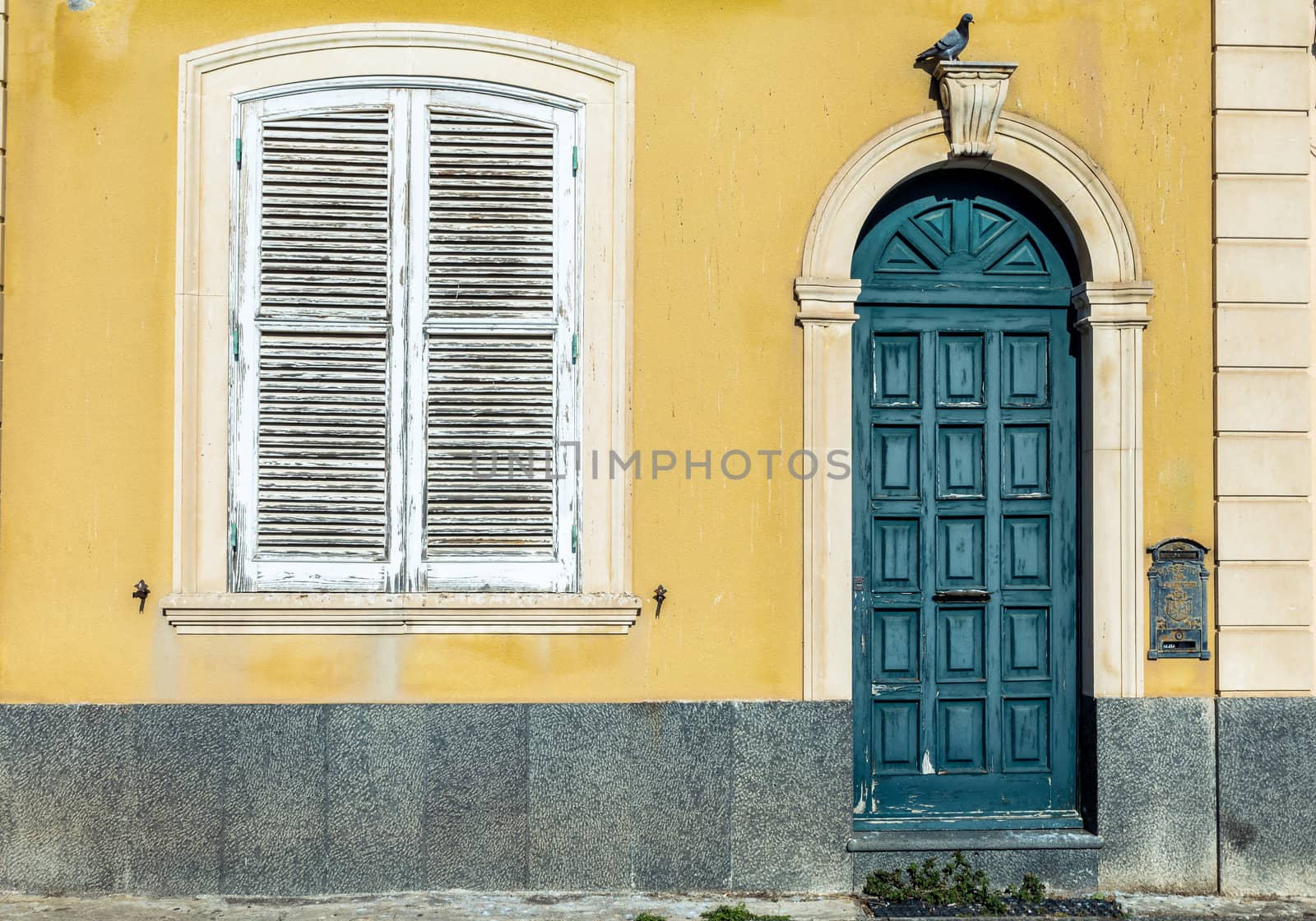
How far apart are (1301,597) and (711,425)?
293cm

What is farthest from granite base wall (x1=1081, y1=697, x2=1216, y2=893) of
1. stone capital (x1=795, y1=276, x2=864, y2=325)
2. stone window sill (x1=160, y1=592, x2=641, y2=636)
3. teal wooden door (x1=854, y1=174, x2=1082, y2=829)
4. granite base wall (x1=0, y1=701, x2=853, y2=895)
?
stone window sill (x1=160, y1=592, x2=641, y2=636)

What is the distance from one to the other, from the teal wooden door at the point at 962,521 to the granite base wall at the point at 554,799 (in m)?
0.32

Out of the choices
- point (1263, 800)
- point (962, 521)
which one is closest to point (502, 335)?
point (962, 521)

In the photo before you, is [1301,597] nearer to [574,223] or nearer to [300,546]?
[574,223]

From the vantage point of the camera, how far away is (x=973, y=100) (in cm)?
572

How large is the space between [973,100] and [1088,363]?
4.50 feet

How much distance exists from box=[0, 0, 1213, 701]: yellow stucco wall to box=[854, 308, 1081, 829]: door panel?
18.0 inches

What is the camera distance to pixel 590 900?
5.55 m

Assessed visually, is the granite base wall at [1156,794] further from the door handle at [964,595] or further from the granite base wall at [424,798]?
the granite base wall at [424,798]

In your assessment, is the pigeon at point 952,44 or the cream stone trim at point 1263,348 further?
the cream stone trim at point 1263,348

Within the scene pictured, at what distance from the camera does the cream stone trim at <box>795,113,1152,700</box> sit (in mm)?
5715

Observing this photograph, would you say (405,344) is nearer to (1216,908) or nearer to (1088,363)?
(1088,363)

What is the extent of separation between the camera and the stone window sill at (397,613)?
18.2 feet

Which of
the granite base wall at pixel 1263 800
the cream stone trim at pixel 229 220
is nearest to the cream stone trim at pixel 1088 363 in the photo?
the granite base wall at pixel 1263 800
